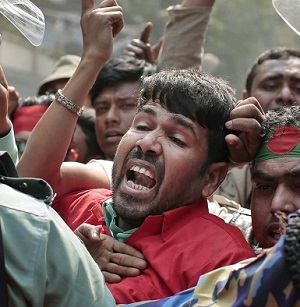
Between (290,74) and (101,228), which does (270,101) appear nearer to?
(290,74)

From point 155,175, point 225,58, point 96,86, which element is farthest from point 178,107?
point 225,58

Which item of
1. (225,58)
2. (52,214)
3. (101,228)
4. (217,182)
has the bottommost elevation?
(225,58)

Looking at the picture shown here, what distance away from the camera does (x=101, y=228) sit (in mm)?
3082

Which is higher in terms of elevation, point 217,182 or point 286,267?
point 286,267

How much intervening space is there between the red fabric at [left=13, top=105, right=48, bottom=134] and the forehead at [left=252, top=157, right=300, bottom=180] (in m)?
2.14

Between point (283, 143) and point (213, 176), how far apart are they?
0.32m

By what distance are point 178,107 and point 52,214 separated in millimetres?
1082

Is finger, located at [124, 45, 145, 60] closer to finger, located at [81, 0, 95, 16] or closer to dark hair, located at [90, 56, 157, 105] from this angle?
dark hair, located at [90, 56, 157, 105]

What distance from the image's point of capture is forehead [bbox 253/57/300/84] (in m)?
4.87

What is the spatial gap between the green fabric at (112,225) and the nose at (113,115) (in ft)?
5.83

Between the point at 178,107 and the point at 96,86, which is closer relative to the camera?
the point at 178,107

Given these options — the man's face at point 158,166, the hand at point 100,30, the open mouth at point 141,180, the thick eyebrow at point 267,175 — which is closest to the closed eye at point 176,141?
the man's face at point 158,166

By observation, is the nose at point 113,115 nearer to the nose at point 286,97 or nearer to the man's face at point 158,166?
the nose at point 286,97

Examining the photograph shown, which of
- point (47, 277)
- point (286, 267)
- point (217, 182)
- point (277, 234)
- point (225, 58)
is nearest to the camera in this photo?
point (286, 267)
